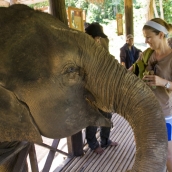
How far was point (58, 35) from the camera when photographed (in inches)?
52.6

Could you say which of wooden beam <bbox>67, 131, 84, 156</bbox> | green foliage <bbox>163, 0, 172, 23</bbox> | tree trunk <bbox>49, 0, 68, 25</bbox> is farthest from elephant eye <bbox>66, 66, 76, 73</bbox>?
green foliage <bbox>163, 0, 172, 23</bbox>

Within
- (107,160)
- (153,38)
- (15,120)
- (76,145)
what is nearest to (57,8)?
(153,38)

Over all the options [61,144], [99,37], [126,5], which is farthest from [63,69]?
[126,5]

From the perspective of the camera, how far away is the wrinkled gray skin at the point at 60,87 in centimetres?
125

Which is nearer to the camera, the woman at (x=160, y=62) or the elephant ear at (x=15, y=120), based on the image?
the elephant ear at (x=15, y=120)

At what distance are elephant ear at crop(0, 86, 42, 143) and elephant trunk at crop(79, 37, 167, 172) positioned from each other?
1.20 feet

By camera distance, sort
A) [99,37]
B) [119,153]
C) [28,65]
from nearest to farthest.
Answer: [28,65] < [99,37] < [119,153]

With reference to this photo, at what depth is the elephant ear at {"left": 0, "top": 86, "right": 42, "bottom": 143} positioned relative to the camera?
1.27m

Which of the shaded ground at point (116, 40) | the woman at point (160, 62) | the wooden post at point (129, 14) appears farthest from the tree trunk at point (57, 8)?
the shaded ground at point (116, 40)

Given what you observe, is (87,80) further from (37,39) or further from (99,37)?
(99,37)

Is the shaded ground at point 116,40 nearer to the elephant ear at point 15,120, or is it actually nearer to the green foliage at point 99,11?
the green foliage at point 99,11

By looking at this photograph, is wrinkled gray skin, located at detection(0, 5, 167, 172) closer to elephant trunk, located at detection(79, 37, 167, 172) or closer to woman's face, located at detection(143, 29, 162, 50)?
elephant trunk, located at detection(79, 37, 167, 172)

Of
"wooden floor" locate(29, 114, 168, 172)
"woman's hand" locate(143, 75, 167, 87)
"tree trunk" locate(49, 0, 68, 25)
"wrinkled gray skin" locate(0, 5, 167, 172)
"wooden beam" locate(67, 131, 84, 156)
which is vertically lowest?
"wooden floor" locate(29, 114, 168, 172)

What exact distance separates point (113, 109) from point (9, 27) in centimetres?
69
